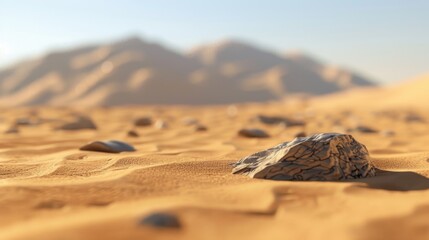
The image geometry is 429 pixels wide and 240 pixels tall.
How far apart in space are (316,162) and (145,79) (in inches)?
1210

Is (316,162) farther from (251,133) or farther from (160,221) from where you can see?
(251,133)

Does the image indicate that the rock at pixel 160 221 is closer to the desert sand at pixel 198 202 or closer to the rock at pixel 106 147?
the desert sand at pixel 198 202

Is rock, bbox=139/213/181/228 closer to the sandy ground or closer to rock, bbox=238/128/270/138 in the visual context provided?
the sandy ground

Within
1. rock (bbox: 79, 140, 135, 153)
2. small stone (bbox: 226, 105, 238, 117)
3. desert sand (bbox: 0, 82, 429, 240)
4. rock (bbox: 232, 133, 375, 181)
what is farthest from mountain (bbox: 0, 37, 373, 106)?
rock (bbox: 232, 133, 375, 181)

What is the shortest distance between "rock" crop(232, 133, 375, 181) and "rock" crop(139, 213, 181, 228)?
2.59ft

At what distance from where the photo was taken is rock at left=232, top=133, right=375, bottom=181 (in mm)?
1967

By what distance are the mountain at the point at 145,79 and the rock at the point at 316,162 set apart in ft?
87.2

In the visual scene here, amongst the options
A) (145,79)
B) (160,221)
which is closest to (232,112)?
(160,221)

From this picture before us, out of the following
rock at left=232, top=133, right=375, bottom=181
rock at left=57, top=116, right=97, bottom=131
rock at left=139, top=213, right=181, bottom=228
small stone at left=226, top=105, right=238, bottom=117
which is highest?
small stone at left=226, top=105, right=238, bottom=117

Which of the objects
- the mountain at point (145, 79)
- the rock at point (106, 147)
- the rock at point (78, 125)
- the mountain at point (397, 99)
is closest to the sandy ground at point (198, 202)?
the rock at point (106, 147)

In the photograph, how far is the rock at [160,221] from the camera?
1252 millimetres

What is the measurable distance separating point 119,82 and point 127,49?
13164 millimetres

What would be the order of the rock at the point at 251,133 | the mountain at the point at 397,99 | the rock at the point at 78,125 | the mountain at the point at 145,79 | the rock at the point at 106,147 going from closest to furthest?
the rock at the point at 106,147, the rock at the point at 251,133, the rock at the point at 78,125, the mountain at the point at 397,99, the mountain at the point at 145,79


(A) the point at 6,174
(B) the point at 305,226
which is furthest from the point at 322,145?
(A) the point at 6,174
